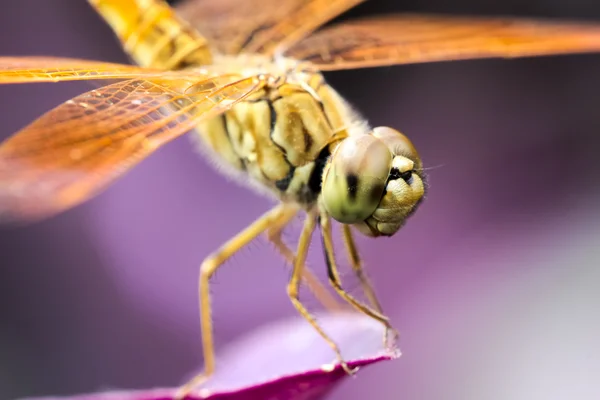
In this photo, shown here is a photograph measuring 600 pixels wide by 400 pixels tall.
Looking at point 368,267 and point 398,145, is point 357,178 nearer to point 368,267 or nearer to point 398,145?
point 398,145

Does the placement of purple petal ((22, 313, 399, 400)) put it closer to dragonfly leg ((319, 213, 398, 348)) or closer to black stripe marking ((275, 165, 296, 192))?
dragonfly leg ((319, 213, 398, 348))

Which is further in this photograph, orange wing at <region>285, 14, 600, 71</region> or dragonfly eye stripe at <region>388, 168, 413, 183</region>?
orange wing at <region>285, 14, 600, 71</region>

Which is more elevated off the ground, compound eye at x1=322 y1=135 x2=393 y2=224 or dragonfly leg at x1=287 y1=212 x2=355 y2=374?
compound eye at x1=322 y1=135 x2=393 y2=224

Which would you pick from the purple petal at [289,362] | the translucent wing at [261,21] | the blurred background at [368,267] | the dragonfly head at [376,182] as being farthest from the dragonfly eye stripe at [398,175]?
the blurred background at [368,267]

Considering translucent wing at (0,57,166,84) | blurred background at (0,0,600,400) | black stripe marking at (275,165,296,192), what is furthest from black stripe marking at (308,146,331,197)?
blurred background at (0,0,600,400)

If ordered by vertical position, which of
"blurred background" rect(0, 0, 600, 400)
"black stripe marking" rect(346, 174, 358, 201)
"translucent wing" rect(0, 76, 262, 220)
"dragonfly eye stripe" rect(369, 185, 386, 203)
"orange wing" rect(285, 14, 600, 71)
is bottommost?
"blurred background" rect(0, 0, 600, 400)

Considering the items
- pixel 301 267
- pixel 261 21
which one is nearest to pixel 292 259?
pixel 301 267

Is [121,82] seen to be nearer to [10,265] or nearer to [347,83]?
[10,265]
